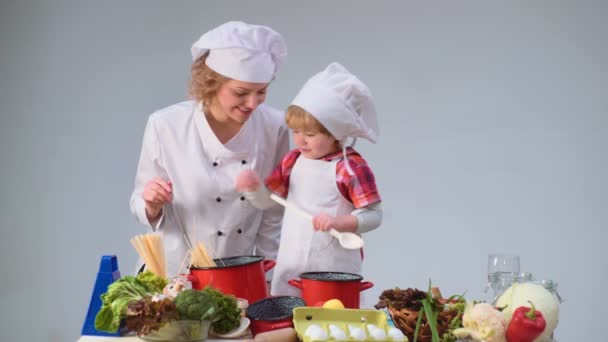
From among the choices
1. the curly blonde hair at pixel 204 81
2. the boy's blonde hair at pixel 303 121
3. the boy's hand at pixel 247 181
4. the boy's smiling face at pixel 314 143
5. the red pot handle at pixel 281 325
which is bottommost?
the red pot handle at pixel 281 325

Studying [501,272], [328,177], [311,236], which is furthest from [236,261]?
[501,272]

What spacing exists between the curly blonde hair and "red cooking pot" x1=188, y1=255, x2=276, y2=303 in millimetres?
659

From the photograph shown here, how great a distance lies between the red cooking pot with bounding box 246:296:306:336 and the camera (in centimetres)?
192

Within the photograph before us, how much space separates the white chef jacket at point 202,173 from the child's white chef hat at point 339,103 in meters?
0.35

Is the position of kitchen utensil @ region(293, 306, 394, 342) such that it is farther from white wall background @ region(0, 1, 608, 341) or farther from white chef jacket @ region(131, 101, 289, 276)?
white wall background @ region(0, 1, 608, 341)

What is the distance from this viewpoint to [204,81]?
253 centimetres

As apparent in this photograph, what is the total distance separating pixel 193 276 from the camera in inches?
83.4

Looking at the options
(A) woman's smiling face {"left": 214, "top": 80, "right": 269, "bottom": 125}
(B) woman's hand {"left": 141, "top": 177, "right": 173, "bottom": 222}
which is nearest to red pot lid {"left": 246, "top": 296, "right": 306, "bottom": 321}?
(B) woman's hand {"left": 141, "top": 177, "right": 173, "bottom": 222}

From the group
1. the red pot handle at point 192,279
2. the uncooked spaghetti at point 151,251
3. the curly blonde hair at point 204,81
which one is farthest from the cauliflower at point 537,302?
the curly blonde hair at point 204,81

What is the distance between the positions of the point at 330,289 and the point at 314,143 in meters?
0.49

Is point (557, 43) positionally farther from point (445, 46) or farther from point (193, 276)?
point (193, 276)

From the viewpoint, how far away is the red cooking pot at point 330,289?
2.05 meters

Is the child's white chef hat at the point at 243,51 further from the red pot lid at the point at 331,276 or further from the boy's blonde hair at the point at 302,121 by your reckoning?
the red pot lid at the point at 331,276

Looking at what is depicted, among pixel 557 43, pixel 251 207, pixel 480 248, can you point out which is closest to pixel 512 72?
pixel 557 43
